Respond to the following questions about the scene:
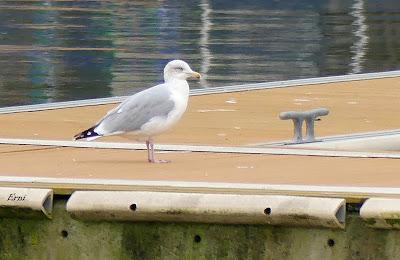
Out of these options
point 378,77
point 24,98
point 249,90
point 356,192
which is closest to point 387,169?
point 356,192

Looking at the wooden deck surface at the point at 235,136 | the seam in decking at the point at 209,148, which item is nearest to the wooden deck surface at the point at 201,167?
the wooden deck surface at the point at 235,136

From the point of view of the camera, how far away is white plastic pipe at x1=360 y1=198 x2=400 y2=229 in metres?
7.82

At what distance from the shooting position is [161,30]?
86.5 feet

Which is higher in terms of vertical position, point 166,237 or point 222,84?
point 166,237

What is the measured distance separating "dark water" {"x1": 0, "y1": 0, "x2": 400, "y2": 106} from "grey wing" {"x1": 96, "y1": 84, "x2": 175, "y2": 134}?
6811 mm

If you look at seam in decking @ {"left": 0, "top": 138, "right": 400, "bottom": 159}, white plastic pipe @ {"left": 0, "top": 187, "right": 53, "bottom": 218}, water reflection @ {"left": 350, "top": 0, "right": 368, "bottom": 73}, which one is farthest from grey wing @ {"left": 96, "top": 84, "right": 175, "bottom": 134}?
water reflection @ {"left": 350, "top": 0, "right": 368, "bottom": 73}

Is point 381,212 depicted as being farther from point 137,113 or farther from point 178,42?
point 178,42

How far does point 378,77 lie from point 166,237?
7033 mm

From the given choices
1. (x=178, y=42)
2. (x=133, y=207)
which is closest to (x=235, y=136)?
(x=133, y=207)

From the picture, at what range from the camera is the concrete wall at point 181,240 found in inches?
321

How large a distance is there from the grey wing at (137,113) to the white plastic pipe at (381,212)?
1811 millimetres

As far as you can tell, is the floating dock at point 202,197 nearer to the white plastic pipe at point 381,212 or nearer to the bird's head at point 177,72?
the white plastic pipe at point 381,212

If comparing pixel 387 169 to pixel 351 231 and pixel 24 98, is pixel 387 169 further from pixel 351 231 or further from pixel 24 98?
pixel 24 98

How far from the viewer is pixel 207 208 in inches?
320
